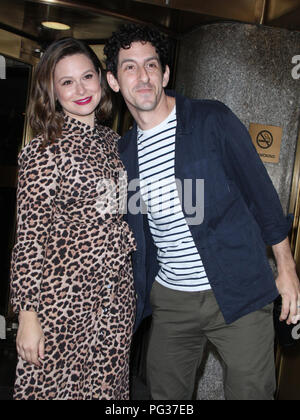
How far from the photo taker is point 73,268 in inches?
66.1

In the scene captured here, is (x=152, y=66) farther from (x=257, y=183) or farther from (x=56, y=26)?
(x=56, y=26)

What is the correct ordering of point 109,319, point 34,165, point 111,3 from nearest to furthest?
point 34,165, point 109,319, point 111,3

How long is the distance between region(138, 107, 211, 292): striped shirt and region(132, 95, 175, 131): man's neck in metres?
0.02

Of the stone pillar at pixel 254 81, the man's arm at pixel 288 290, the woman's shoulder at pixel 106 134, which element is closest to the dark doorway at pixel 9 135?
the stone pillar at pixel 254 81

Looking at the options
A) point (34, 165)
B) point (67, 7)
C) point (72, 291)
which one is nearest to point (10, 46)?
point (67, 7)

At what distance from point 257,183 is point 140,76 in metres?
0.68

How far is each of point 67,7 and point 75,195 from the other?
168 centimetres

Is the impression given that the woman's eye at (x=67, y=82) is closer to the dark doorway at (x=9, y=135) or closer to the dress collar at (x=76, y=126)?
the dress collar at (x=76, y=126)

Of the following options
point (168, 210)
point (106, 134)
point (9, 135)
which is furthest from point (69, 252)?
point (9, 135)

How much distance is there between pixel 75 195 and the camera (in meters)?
1.70

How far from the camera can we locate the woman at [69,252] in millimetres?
1612
